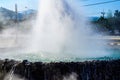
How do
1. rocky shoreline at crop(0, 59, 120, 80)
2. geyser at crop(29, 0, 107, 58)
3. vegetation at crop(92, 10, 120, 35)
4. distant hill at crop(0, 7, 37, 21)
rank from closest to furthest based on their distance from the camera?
rocky shoreline at crop(0, 59, 120, 80) < geyser at crop(29, 0, 107, 58) < distant hill at crop(0, 7, 37, 21) < vegetation at crop(92, 10, 120, 35)

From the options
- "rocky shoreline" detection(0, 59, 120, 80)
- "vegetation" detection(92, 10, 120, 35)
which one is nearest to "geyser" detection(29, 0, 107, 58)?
"rocky shoreline" detection(0, 59, 120, 80)

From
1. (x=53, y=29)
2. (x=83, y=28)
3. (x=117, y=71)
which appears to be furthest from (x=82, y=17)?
(x=117, y=71)

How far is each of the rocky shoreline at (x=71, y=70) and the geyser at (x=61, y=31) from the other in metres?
4.99

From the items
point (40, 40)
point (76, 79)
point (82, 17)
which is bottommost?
point (76, 79)

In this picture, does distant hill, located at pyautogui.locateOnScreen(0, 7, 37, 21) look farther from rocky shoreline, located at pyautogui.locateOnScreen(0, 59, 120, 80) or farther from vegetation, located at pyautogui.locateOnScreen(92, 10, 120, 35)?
rocky shoreline, located at pyautogui.locateOnScreen(0, 59, 120, 80)

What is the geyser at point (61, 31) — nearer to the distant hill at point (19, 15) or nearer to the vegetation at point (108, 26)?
the distant hill at point (19, 15)

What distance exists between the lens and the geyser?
16.7 meters

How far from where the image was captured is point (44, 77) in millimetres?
10703

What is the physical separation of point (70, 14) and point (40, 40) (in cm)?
248

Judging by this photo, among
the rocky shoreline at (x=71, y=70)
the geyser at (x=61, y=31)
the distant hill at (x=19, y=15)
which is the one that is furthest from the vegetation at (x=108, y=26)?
the rocky shoreline at (x=71, y=70)

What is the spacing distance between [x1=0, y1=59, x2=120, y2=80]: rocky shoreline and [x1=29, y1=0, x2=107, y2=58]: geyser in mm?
4989

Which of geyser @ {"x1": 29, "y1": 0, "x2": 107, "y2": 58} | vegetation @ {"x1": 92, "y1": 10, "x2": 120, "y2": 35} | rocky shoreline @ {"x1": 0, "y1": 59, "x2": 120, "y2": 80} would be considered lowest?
rocky shoreline @ {"x1": 0, "y1": 59, "x2": 120, "y2": 80}

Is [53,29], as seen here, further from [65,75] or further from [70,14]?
[65,75]

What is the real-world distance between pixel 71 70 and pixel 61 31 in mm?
7120
